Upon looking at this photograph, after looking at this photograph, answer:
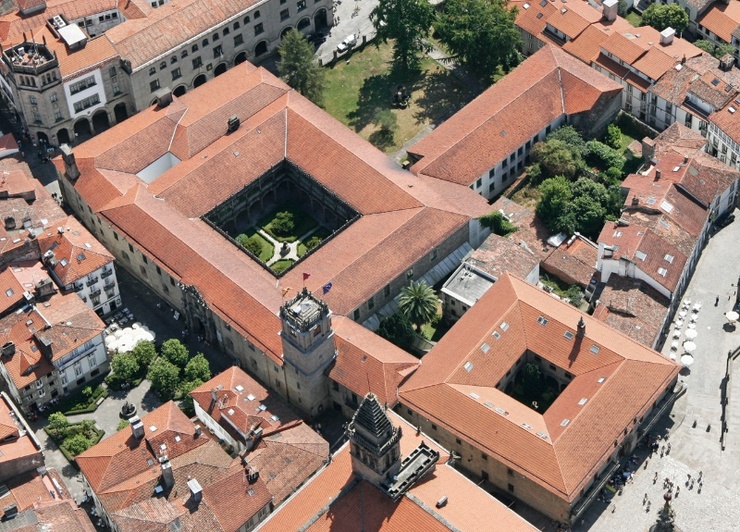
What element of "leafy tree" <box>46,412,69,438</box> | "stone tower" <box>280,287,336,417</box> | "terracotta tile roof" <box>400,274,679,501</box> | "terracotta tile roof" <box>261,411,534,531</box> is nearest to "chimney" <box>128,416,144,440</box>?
"leafy tree" <box>46,412,69,438</box>

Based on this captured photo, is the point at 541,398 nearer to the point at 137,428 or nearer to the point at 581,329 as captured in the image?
the point at 581,329

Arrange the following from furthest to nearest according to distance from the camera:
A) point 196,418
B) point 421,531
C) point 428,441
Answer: point 196,418, point 428,441, point 421,531

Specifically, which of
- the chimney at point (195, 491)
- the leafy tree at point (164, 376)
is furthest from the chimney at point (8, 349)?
the chimney at point (195, 491)

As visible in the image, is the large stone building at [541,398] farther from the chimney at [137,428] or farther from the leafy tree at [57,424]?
the leafy tree at [57,424]

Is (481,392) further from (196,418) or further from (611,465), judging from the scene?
(196,418)

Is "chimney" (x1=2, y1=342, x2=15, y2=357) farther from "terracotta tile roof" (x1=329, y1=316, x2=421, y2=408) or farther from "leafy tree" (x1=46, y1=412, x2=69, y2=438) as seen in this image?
"terracotta tile roof" (x1=329, y1=316, x2=421, y2=408)

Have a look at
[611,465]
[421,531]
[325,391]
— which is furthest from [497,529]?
[325,391]

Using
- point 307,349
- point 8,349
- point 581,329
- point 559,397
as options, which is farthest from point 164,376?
point 581,329
